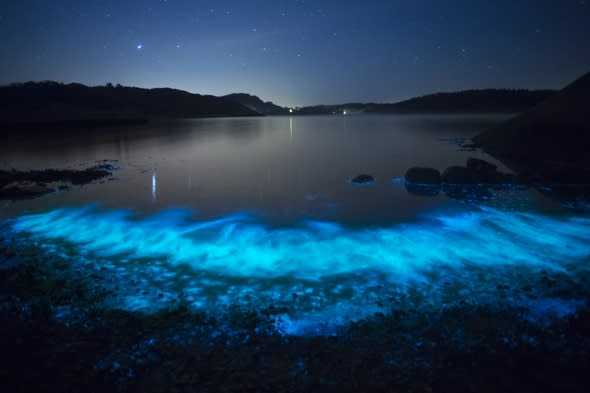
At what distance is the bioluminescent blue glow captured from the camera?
23.8 feet

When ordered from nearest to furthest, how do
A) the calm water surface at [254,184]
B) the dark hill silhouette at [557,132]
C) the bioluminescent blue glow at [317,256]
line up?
the bioluminescent blue glow at [317,256]
the calm water surface at [254,184]
the dark hill silhouette at [557,132]

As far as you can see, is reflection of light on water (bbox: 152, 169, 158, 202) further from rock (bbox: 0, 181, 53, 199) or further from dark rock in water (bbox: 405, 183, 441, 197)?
dark rock in water (bbox: 405, 183, 441, 197)

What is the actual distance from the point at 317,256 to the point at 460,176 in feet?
44.0

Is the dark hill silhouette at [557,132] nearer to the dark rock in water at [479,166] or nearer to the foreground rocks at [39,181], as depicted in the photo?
the dark rock in water at [479,166]

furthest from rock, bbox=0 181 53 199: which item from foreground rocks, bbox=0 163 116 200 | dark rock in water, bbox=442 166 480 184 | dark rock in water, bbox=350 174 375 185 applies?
dark rock in water, bbox=442 166 480 184

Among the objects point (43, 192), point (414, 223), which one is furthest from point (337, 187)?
point (43, 192)

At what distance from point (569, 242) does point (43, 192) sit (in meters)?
22.0

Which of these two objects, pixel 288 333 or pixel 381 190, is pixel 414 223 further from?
pixel 288 333

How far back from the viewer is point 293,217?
44.5ft

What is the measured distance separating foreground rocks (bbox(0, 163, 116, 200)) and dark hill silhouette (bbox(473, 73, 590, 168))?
1219 inches

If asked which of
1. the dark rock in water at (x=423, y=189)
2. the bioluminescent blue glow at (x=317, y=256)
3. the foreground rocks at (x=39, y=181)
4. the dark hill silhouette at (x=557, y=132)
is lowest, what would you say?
the bioluminescent blue glow at (x=317, y=256)

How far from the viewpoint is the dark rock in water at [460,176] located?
19.1 meters

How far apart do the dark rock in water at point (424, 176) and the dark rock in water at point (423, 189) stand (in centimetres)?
29

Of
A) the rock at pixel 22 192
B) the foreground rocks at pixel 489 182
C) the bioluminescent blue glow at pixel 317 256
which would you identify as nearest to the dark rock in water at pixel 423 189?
the foreground rocks at pixel 489 182
